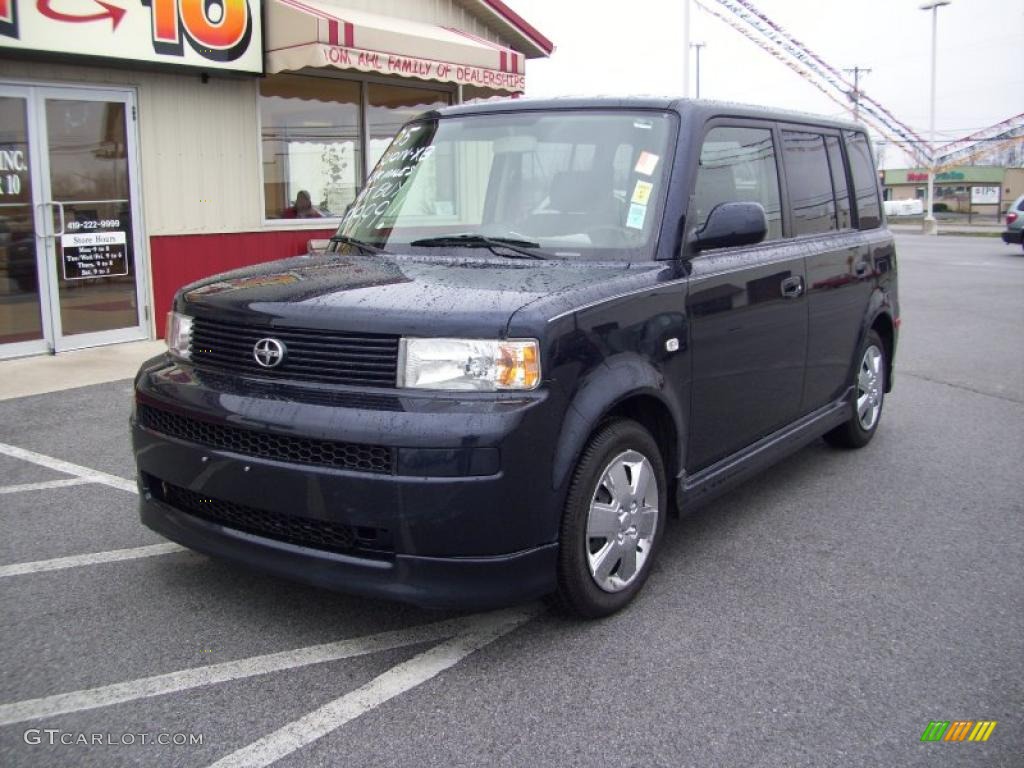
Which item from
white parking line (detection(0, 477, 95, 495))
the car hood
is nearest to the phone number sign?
white parking line (detection(0, 477, 95, 495))

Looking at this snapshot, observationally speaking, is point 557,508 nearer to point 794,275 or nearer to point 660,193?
point 660,193

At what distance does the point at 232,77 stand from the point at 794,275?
7145 mm

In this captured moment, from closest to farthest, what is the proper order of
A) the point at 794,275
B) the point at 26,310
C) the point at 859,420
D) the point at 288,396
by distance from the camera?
the point at 288,396, the point at 794,275, the point at 859,420, the point at 26,310

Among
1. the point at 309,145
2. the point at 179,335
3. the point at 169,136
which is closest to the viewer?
the point at 179,335

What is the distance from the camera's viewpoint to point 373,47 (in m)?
9.89

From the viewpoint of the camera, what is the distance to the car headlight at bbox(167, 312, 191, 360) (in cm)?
382

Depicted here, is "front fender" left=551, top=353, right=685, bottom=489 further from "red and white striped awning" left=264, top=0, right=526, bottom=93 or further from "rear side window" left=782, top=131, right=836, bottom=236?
"red and white striped awning" left=264, top=0, right=526, bottom=93

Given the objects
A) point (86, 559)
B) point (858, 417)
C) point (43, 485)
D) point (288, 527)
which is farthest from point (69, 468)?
point (858, 417)

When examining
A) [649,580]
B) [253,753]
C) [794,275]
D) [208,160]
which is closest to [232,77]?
[208,160]

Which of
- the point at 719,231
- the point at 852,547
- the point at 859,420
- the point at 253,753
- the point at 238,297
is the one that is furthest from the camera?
the point at 859,420

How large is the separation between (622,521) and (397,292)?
47.1 inches

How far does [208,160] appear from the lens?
10031mm

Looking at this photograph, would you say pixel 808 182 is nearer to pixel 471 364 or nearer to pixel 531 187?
pixel 531 187

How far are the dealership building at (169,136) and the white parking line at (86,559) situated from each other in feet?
16.8
